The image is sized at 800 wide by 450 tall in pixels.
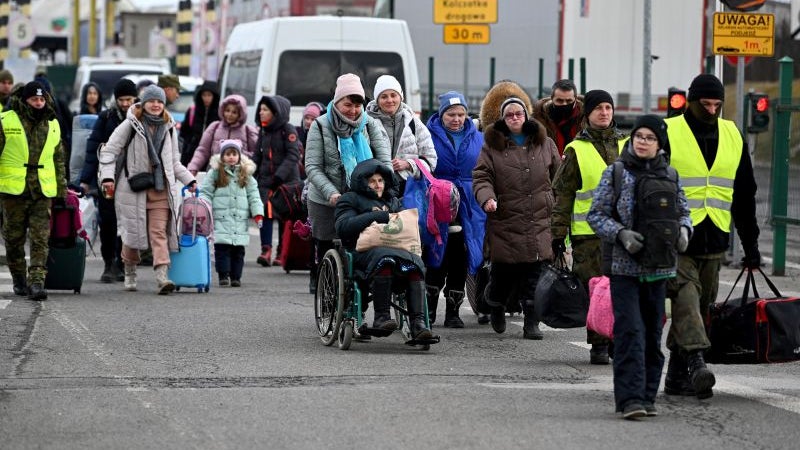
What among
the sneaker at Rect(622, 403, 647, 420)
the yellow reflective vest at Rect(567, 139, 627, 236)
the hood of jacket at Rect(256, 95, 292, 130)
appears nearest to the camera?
the sneaker at Rect(622, 403, 647, 420)

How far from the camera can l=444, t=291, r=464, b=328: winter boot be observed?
13.5 meters

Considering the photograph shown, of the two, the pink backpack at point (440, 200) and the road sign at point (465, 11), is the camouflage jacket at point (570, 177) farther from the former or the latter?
the road sign at point (465, 11)

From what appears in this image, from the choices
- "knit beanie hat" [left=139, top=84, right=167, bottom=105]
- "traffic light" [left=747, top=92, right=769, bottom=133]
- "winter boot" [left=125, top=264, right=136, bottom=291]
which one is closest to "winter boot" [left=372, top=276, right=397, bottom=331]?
"knit beanie hat" [left=139, top=84, right=167, bottom=105]

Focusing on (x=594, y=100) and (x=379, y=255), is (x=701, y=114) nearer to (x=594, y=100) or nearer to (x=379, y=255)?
(x=594, y=100)

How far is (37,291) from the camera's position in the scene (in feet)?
48.9

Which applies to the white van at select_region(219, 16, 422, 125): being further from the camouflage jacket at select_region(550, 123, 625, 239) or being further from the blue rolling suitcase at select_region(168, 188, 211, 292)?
the camouflage jacket at select_region(550, 123, 625, 239)

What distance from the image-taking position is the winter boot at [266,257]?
63.3 ft

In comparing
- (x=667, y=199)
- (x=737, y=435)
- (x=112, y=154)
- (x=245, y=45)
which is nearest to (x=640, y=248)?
(x=667, y=199)

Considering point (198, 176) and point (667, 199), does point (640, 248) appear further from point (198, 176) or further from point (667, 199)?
point (198, 176)

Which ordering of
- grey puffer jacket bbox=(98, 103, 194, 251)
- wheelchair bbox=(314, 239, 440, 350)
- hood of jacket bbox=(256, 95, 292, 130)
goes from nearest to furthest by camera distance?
1. wheelchair bbox=(314, 239, 440, 350)
2. grey puffer jacket bbox=(98, 103, 194, 251)
3. hood of jacket bbox=(256, 95, 292, 130)

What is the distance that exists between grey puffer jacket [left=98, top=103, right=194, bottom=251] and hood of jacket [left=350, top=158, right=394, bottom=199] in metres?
4.15

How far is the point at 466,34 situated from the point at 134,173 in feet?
49.7

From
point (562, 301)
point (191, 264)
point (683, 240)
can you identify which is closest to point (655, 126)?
point (683, 240)

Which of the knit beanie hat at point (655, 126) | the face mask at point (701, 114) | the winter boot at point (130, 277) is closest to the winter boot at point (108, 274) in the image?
the winter boot at point (130, 277)
